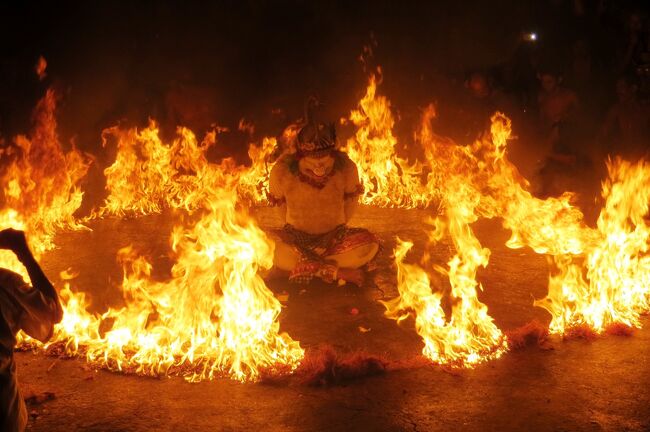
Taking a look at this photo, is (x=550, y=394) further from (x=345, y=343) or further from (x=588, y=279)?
(x=588, y=279)

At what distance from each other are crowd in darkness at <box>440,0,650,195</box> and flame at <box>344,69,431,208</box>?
2384mm

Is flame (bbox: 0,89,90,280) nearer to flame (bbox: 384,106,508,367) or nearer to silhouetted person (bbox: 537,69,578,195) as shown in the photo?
flame (bbox: 384,106,508,367)

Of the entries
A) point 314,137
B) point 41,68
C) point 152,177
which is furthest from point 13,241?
point 41,68

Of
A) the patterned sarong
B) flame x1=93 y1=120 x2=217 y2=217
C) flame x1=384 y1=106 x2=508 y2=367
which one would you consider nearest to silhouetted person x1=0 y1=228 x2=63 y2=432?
flame x1=384 y1=106 x2=508 y2=367

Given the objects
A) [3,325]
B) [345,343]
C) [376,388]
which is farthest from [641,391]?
[3,325]

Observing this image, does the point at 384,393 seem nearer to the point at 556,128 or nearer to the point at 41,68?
the point at 556,128

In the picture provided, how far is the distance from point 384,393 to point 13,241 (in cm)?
302

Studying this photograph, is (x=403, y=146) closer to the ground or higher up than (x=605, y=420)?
higher up

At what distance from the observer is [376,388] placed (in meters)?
5.04

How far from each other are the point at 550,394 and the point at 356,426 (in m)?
1.64

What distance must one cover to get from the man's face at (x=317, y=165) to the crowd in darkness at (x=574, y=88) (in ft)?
18.2

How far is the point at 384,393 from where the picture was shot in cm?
496

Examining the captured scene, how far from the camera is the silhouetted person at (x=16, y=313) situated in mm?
3258

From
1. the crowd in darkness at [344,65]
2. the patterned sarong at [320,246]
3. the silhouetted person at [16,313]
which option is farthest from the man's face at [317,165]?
the crowd in darkness at [344,65]
